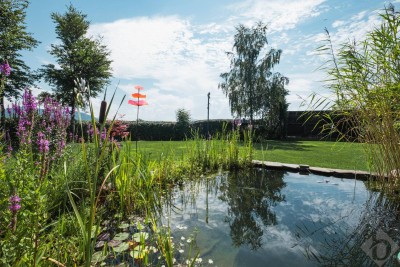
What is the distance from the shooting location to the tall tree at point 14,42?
14.8 metres

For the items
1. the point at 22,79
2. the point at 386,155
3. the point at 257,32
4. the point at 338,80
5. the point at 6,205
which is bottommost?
the point at 6,205

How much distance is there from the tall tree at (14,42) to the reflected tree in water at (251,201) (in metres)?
14.9

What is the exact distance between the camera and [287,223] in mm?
2711

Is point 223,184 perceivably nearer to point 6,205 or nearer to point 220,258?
point 220,258

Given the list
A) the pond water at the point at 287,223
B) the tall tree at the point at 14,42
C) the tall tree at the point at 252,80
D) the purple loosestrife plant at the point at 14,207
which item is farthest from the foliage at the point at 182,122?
the purple loosestrife plant at the point at 14,207

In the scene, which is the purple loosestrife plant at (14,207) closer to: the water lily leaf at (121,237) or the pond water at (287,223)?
the water lily leaf at (121,237)

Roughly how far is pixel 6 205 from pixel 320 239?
8.18 feet

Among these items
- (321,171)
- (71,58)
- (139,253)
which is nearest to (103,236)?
(139,253)

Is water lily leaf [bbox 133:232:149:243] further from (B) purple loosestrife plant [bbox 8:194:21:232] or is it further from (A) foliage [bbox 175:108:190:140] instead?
(A) foliage [bbox 175:108:190:140]

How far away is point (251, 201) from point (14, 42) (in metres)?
18.2

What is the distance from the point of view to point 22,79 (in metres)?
17.6

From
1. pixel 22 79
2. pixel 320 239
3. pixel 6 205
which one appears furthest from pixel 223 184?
pixel 22 79

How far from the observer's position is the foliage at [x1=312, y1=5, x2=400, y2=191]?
2908 mm

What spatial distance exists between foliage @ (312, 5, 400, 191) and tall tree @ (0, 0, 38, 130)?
16.3 metres
